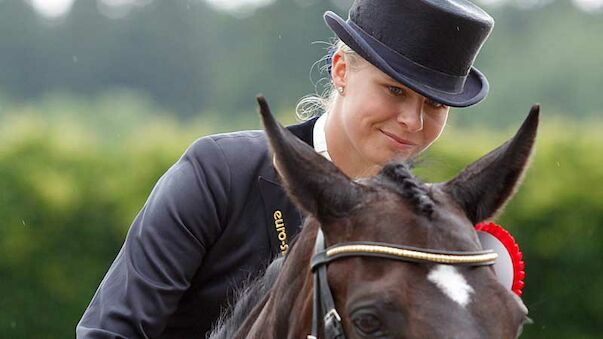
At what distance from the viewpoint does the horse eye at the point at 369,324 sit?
3.05 metres

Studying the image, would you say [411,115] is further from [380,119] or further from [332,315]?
[332,315]

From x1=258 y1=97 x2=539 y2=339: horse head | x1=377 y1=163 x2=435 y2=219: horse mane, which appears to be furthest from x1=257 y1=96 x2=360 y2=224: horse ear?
x1=377 y1=163 x2=435 y2=219: horse mane

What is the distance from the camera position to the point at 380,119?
443cm

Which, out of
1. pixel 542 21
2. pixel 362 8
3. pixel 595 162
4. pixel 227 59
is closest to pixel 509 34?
pixel 542 21

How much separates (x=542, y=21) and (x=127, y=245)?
187 feet

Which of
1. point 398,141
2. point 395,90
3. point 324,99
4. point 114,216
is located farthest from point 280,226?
point 114,216

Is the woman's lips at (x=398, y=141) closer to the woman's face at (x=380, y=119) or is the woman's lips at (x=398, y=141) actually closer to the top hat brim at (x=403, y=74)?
the woman's face at (x=380, y=119)

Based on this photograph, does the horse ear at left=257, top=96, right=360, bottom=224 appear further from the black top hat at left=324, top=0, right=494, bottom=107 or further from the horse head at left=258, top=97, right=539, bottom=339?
the black top hat at left=324, top=0, right=494, bottom=107

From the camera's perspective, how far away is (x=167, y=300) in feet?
13.9

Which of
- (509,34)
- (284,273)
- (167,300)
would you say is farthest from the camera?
(509,34)

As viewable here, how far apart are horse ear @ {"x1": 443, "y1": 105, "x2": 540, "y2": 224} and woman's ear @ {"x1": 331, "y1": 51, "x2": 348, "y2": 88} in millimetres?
1248

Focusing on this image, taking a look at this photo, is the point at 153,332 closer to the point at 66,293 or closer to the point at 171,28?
the point at 66,293

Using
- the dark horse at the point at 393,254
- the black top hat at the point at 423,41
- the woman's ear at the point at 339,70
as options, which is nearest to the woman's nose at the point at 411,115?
the black top hat at the point at 423,41

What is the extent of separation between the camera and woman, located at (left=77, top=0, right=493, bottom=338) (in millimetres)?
4238
